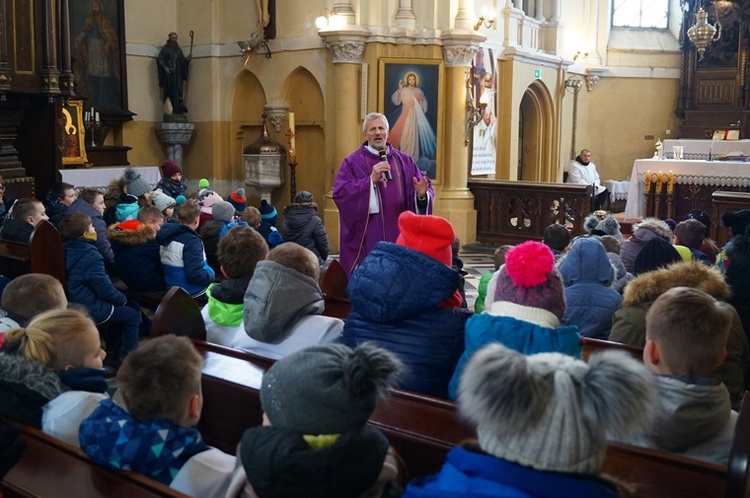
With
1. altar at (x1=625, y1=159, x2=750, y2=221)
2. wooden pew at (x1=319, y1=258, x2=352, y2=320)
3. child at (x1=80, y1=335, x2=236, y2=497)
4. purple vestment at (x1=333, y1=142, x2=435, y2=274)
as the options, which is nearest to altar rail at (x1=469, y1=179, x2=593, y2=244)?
altar at (x1=625, y1=159, x2=750, y2=221)

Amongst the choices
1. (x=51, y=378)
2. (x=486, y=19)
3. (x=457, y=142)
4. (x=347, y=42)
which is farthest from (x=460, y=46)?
(x=51, y=378)

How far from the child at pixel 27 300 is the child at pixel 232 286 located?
2.29 ft

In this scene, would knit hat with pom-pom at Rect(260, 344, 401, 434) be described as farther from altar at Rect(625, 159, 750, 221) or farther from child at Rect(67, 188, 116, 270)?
altar at Rect(625, 159, 750, 221)

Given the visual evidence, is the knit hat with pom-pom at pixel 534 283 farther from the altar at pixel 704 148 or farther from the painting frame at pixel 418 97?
the altar at pixel 704 148

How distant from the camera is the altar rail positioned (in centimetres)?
1120

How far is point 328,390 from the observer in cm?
182

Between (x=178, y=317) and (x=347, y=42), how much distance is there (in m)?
8.26

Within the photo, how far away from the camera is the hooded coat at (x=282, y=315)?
3416mm

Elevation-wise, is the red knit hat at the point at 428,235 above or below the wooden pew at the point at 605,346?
above

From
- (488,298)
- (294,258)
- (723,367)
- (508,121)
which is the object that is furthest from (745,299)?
(508,121)

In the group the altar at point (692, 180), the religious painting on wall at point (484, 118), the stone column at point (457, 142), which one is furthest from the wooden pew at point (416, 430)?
the altar at point (692, 180)

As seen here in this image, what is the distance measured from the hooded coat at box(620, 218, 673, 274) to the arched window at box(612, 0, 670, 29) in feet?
43.0

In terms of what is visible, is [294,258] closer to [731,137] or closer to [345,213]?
[345,213]

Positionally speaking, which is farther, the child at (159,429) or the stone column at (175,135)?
the stone column at (175,135)
